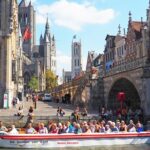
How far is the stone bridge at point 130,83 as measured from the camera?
38375 millimetres

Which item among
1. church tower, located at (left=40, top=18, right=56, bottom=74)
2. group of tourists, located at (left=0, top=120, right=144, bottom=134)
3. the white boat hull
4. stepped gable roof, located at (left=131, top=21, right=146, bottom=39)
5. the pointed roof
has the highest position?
the pointed roof

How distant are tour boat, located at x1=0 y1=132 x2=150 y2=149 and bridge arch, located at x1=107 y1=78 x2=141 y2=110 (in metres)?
18.2

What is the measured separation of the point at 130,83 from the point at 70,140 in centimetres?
1978

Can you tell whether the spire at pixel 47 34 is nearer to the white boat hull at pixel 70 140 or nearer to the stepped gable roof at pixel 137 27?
the stepped gable roof at pixel 137 27

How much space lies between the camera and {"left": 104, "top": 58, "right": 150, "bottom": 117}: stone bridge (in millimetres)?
38375

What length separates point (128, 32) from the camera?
64.3 meters

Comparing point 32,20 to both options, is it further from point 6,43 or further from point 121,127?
point 121,127

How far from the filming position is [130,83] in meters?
45.7

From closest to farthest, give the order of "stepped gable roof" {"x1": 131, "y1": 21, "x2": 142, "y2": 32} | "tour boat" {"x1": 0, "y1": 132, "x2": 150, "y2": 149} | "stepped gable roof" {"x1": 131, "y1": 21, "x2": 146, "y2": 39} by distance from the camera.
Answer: "tour boat" {"x1": 0, "y1": 132, "x2": 150, "y2": 149} → "stepped gable roof" {"x1": 131, "y1": 21, "x2": 146, "y2": 39} → "stepped gable roof" {"x1": 131, "y1": 21, "x2": 142, "y2": 32}

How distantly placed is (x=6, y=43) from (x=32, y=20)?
111 metres

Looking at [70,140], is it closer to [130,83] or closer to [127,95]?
[130,83]

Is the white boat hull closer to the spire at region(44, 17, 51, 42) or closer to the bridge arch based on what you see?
the bridge arch

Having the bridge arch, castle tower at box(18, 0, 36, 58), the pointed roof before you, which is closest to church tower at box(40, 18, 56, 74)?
castle tower at box(18, 0, 36, 58)

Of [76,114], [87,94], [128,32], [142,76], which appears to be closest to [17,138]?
[76,114]
